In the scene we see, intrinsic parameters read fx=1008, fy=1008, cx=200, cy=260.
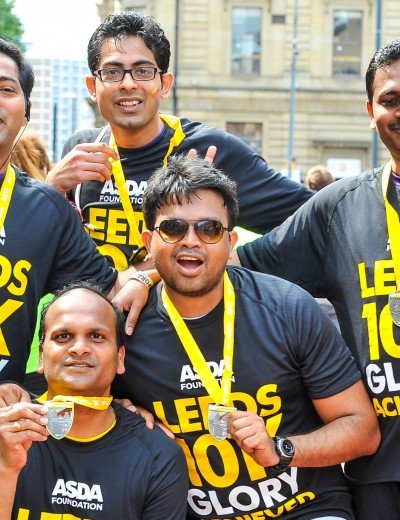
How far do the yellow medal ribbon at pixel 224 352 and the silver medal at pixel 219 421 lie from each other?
165mm

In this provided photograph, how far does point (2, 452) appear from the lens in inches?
143

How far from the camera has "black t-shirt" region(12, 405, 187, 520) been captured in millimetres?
3777

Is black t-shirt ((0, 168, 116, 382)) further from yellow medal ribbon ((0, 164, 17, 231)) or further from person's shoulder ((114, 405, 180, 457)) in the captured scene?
person's shoulder ((114, 405, 180, 457))

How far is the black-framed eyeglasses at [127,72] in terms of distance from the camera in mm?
4895

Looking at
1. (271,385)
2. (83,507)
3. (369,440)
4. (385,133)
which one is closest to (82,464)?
(83,507)

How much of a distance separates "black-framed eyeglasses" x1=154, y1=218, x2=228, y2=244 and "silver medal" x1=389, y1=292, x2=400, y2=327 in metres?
0.72

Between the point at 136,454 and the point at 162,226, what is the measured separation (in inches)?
35.5

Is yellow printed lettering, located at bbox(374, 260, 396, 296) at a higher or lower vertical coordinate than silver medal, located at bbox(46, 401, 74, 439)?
higher

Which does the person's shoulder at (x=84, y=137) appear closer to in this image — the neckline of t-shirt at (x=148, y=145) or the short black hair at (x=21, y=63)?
the neckline of t-shirt at (x=148, y=145)

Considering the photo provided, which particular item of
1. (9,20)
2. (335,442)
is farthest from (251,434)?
(9,20)

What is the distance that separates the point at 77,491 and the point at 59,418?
0.33m

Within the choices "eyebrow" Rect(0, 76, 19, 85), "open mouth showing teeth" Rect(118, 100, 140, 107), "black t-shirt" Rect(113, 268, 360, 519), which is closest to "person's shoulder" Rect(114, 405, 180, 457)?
"black t-shirt" Rect(113, 268, 360, 519)

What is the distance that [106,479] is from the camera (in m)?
3.80

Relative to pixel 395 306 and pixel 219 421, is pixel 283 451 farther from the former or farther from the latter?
pixel 395 306
